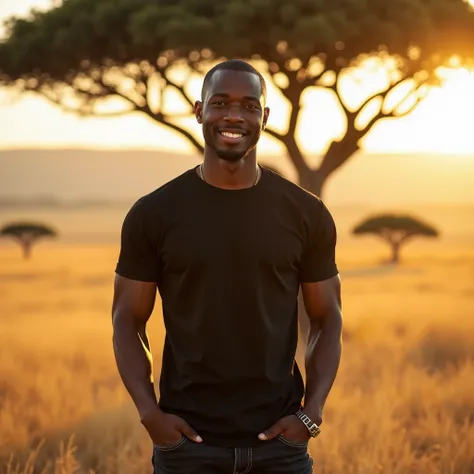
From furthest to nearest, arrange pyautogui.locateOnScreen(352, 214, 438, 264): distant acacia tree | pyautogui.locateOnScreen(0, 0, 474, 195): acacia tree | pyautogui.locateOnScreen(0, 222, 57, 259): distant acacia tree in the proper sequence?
1. pyautogui.locateOnScreen(0, 222, 57, 259): distant acacia tree
2. pyautogui.locateOnScreen(352, 214, 438, 264): distant acacia tree
3. pyautogui.locateOnScreen(0, 0, 474, 195): acacia tree

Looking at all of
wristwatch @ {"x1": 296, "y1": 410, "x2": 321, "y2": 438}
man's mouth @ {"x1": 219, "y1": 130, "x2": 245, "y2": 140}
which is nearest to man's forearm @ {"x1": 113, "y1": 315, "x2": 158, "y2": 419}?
wristwatch @ {"x1": 296, "y1": 410, "x2": 321, "y2": 438}

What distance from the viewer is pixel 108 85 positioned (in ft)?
44.9

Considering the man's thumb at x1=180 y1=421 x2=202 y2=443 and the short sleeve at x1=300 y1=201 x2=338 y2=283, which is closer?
the man's thumb at x1=180 y1=421 x2=202 y2=443

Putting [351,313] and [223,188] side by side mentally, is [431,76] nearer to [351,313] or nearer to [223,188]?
[351,313]

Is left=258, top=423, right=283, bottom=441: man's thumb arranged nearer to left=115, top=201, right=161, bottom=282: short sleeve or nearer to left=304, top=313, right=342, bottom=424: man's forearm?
left=304, top=313, right=342, bottom=424: man's forearm

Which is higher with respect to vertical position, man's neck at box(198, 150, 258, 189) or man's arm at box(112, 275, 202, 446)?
man's neck at box(198, 150, 258, 189)

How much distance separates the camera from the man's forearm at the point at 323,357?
11.5ft

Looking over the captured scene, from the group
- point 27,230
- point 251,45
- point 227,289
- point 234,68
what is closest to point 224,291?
point 227,289

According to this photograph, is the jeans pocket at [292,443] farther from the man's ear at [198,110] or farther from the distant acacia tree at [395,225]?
the distant acacia tree at [395,225]

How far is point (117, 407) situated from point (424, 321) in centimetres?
790

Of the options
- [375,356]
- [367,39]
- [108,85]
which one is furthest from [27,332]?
[367,39]

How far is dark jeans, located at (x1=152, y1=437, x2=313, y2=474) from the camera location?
3.25 metres

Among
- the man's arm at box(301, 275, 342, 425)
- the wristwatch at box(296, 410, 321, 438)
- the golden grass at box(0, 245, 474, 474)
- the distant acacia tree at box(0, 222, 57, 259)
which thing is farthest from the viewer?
the distant acacia tree at box(0, 222, 57, 259)

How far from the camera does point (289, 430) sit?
10.9 ft
